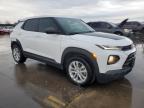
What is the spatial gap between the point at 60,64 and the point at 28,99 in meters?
1.52

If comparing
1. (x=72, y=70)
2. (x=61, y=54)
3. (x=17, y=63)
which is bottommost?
(x=17, y=63)

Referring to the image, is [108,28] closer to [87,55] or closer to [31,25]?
[31,25]

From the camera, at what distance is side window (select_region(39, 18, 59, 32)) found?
5.81m

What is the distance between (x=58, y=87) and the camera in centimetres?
511

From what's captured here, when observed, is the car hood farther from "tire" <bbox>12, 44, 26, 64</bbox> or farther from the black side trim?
"tire" <bbox>12, 44, 26, 64</bbox>

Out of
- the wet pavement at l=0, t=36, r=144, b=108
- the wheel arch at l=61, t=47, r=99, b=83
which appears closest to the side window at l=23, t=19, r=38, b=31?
the wet pavement at l=0, t=36, r=144, b=108

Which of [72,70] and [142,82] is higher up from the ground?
[72,70]

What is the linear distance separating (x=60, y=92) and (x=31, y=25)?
2.94 meters

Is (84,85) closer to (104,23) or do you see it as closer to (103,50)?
(103,50)

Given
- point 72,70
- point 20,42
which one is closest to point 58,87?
point 72,70

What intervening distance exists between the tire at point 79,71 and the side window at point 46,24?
1.14 m

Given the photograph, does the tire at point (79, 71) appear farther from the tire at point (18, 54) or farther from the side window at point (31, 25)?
the tire at point (18, 54)

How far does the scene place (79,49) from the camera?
16.2 feet

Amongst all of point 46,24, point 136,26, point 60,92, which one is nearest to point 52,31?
point 46,24
